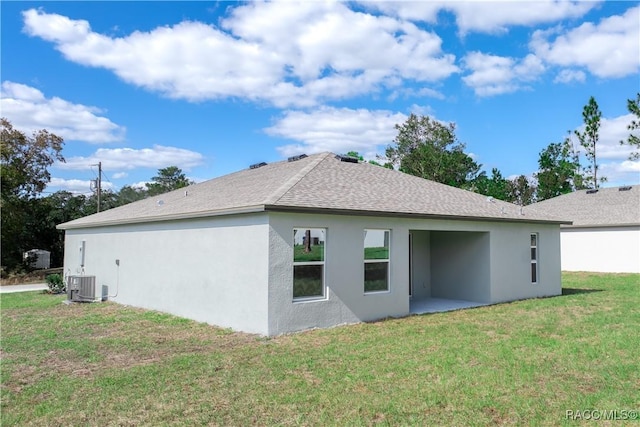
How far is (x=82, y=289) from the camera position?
14.9 meters

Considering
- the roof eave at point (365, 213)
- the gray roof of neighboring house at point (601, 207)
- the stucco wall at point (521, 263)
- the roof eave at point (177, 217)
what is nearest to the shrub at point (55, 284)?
the roof eave at point (177, 217)

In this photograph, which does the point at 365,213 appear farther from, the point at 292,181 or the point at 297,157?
the point at 297,157

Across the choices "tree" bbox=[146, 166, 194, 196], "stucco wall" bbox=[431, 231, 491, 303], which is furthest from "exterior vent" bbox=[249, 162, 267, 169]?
"tree" bbox=[146, 166, 194, 196]

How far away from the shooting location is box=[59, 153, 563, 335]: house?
9.19 metres

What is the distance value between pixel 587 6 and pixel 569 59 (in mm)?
3776

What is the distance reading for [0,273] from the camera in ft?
83.5

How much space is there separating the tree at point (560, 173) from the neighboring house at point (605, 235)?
1813 centimetres

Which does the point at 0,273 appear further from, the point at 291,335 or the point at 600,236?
the point at 600,236

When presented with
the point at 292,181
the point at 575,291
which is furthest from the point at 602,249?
the point at 292,181

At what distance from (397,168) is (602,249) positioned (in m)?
27.4

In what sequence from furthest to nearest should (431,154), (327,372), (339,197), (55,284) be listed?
(431,154), (55,284), (339,197), (327,372)

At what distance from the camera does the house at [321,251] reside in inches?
362

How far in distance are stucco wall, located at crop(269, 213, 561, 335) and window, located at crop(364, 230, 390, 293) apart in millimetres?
155

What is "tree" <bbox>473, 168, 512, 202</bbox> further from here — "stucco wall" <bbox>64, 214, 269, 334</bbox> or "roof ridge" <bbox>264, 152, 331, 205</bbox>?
"stucco wall" <bbox>64, 214, 269, 334</bbox>
